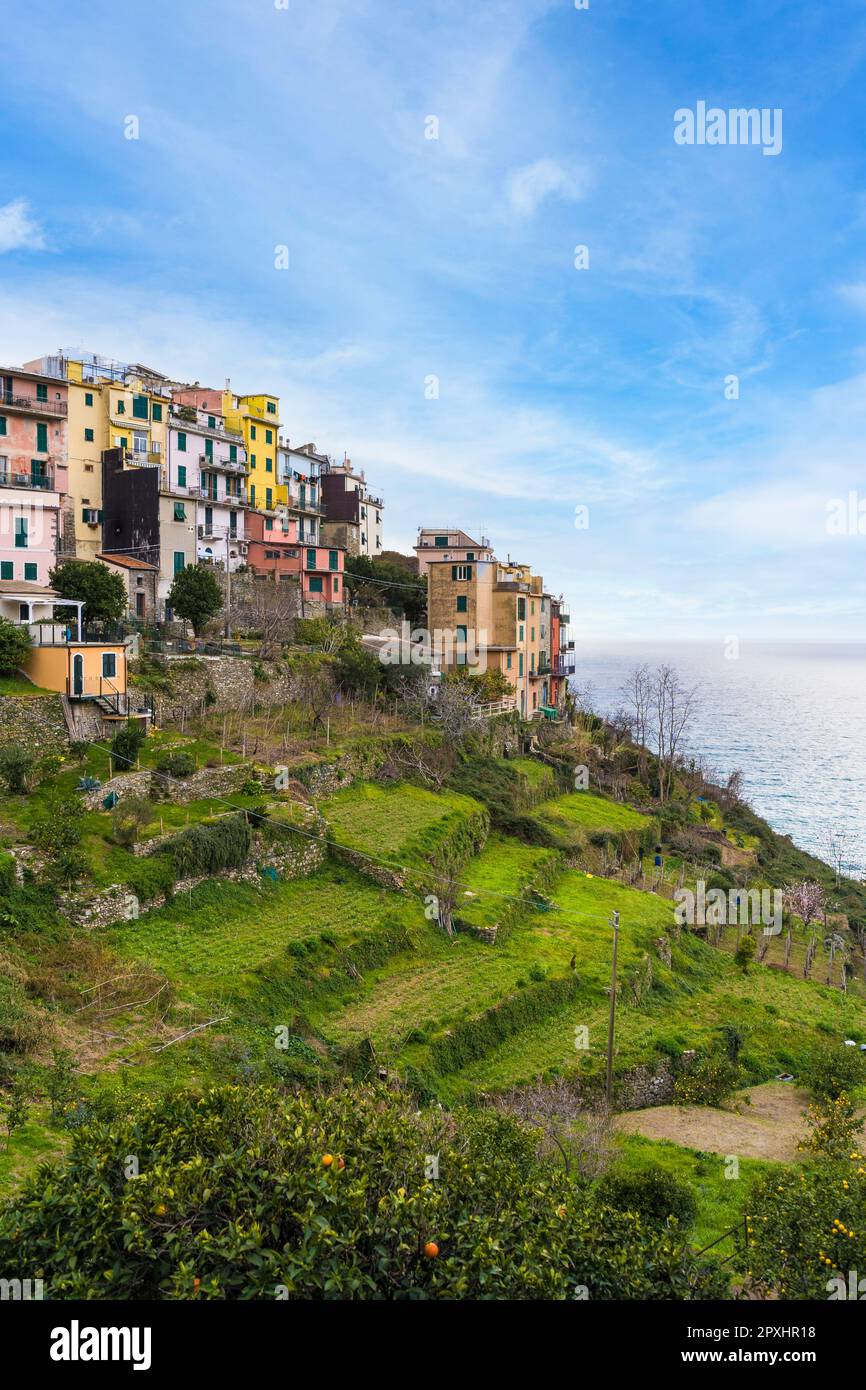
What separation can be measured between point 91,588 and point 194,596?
6158 mm

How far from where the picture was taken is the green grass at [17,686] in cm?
2861

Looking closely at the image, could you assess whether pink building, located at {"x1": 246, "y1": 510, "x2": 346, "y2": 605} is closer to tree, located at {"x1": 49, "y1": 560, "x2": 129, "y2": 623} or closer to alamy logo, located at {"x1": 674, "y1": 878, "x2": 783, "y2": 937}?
tree, located at {"x1": 49, "y1": 560, "x2": 129, "y2": 623}

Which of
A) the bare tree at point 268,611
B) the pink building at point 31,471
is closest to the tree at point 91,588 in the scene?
the pink building at point 31,471

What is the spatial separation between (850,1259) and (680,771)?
2260 inches

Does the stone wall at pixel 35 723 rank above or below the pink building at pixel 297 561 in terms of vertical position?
below

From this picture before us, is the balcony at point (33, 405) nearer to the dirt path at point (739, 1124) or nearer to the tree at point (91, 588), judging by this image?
the tree at point (91, 588)

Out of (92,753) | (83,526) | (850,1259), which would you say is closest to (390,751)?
(92,753)

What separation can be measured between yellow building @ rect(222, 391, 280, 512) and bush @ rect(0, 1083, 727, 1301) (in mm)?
50819

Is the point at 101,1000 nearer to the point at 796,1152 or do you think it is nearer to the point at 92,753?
the point at 92,753

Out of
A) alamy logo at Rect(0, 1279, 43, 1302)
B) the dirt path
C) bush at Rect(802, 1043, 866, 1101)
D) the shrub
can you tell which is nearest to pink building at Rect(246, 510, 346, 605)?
the shrub

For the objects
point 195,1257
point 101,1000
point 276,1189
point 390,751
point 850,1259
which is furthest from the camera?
point 390,751

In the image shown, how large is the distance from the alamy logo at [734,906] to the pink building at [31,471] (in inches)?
1320

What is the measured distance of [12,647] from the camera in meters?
29.2

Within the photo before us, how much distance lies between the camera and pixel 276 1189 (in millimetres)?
8945
